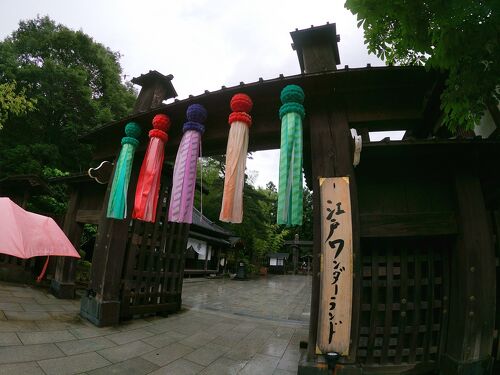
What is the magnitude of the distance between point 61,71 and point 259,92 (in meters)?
21.5

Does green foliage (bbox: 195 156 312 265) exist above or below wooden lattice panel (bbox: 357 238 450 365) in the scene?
above

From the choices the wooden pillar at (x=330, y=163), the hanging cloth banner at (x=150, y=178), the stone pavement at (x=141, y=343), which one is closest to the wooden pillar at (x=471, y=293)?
the wooden pillar at (x=330, y=163)

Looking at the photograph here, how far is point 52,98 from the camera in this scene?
19.1 metres

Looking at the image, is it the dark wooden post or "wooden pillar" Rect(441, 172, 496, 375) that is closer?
"wooden pillar" Rect(441, 172, 496, 375)

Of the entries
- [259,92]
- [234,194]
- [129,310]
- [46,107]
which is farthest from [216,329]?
[46,107]

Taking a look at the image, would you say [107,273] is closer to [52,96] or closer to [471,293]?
[471,293]

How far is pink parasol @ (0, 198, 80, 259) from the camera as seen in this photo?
3.52 metres

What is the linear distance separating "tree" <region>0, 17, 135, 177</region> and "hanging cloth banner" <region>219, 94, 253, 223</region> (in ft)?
57.6

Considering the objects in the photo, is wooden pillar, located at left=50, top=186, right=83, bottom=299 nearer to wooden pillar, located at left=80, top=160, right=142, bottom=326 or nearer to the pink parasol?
wooden pillar, located at left=80, top=160, right=142, bottom=326

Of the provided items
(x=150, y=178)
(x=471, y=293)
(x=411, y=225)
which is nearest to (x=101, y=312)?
(x=150, y=178)

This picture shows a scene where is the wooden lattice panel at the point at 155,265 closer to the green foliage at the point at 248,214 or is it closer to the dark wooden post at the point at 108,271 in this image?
the dark wooden post at the point at 108,271

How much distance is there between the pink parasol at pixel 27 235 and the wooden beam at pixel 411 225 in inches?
208

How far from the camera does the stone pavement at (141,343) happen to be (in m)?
3.90

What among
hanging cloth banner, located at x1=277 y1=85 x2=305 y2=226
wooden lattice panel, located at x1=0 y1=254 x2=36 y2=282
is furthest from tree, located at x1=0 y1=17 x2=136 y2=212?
hanging cloth banner, located at x1=277 y1=85 x2=305 y2=226
